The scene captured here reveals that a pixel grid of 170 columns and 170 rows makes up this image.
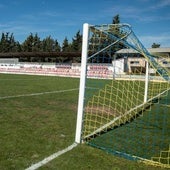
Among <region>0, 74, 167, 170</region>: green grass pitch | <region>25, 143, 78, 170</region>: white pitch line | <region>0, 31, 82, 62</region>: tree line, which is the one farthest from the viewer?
<region>0, 31, 82, 62</region>: tree line

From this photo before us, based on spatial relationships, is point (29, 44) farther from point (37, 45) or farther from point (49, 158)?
point (49, 158)

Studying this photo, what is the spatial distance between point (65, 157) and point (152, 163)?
133 cm

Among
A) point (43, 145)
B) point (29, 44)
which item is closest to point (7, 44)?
point (29, 44)

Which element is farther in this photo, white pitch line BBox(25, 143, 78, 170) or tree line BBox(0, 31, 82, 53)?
tree line BBox(0, 31, 82, 53)

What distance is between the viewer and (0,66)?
4109 centimetres

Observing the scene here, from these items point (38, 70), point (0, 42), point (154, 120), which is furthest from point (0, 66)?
point (0, 42)

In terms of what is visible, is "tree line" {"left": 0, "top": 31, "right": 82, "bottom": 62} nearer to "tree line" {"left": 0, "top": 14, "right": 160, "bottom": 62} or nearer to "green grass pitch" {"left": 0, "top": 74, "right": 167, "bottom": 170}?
"tree line" {"left": 0, "top": 14, "right": 160, "bottom": 62}

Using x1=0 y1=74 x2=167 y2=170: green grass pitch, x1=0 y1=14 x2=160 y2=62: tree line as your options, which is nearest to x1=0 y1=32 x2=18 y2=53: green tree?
x1=0 y1=14 x2=160 y2=62: tree line

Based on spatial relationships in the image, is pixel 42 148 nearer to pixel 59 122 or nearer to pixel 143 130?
pixel 59 122

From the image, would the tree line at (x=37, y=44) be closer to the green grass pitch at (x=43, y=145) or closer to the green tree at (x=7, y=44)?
the green tree at (x=7, y=44)

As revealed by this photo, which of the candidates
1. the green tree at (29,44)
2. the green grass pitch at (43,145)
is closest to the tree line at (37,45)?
the green tree at (29,44)

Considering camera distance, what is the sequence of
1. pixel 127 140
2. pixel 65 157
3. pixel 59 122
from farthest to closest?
pixel 59 122 → pixel 127 140 → pixel 65 157

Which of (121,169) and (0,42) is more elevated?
(0,42)

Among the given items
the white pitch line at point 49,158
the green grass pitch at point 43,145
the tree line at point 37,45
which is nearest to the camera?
the white pitch line at point 49,158
